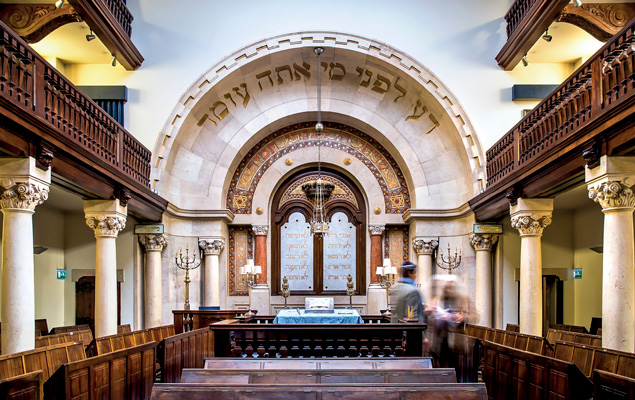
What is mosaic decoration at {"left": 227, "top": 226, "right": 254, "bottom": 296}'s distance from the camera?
18.0 m

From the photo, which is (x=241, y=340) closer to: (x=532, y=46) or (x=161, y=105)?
(x=161, y=105)

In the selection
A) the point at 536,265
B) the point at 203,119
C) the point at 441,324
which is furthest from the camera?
the point at 203,119

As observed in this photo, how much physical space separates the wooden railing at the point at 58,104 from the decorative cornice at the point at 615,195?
761 centimetres

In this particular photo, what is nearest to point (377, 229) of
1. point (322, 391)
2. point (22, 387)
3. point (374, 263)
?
point (374, 263)

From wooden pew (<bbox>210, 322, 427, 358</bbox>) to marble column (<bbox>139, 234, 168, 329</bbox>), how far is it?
585 cm

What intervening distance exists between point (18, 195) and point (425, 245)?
11.2 m

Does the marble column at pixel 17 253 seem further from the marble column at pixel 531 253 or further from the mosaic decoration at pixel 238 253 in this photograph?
the mosaic decoration at pixel 238 253

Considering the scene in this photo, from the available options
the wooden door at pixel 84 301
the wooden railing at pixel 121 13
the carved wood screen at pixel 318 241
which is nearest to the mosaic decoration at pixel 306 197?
the carved wood screen at pixel 318 241

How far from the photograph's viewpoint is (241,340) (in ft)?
32.2

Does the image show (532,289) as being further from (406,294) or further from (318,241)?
(318,241)

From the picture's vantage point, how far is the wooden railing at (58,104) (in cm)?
765

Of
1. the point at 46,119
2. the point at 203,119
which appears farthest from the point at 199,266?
the point at 46,119

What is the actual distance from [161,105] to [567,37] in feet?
32.7

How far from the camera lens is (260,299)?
58.0ft
